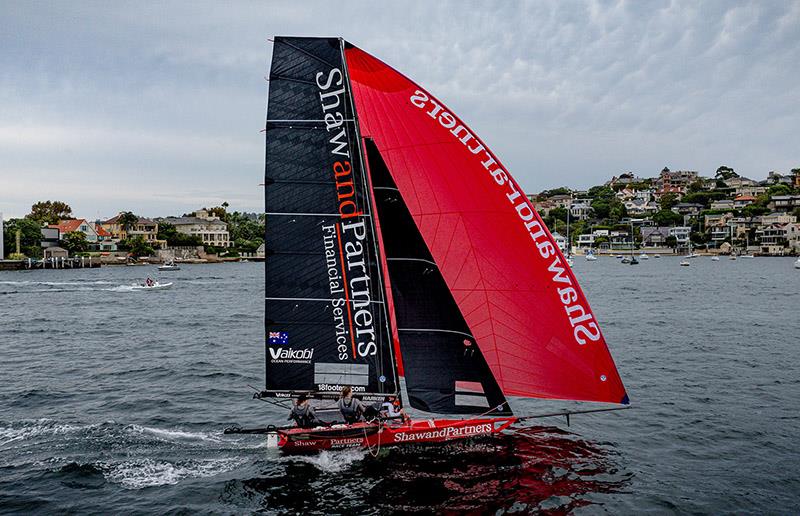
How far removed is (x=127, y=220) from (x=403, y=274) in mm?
153712

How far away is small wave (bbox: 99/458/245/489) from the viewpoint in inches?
558

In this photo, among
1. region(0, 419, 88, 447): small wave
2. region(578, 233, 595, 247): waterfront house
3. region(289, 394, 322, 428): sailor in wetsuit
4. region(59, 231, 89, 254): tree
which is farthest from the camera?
region(578, 233, 595, 247): waterfront house

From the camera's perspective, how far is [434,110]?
1412cm

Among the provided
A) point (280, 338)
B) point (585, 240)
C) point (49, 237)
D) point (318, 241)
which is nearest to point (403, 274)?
point (318, 241)

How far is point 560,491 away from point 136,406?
14487 millimetres

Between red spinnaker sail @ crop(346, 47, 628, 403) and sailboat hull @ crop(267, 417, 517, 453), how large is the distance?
4.08 feet

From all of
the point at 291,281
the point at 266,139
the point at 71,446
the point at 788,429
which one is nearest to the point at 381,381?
the point at 291,281

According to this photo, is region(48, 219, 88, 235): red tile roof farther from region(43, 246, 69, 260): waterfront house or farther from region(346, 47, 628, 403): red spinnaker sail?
region(346, 47, 628, 403): red spinnaker sail

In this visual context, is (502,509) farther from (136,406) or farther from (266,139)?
(136,406)

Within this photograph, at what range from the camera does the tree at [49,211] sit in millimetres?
154125

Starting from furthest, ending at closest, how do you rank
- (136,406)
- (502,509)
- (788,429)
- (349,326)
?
(136,406)
(788,429)
(349,326)
(502,509)

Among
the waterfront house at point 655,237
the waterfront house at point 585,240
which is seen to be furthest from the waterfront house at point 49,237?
the waterfront house at point 655,237

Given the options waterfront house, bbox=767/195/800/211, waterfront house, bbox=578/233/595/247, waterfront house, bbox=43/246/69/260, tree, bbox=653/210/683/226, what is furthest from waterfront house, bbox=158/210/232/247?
waterfront house, bbox=767/195/800/211

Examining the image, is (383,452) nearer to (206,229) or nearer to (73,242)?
(73,242)
